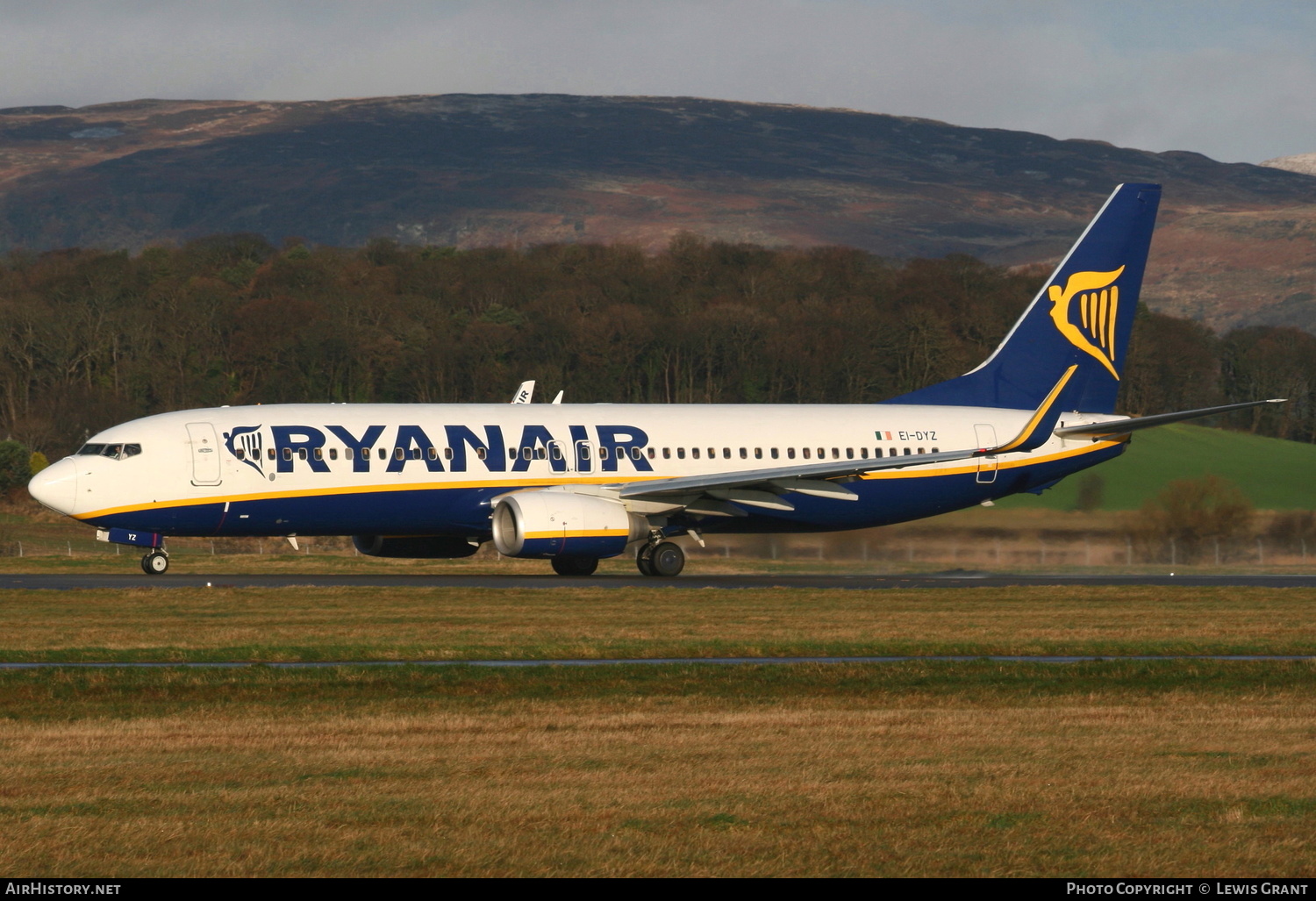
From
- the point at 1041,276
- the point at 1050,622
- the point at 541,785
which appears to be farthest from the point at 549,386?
the point at 541,785

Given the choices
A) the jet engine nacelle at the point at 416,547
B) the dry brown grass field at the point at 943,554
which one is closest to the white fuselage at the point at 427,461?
the jet engine nacelle at the point at 416,547

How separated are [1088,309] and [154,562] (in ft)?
80.6

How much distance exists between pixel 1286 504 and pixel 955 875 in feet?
183

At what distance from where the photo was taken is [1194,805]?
11.9m

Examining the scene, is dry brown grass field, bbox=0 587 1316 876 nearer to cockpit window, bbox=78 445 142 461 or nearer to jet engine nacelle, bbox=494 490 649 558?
jet engine nacelle, bbox=494 490 649 558

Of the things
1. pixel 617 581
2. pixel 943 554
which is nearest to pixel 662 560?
pixel 617 581

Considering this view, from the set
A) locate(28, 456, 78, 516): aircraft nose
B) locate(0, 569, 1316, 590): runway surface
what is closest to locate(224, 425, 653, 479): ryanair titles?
locate(0, 569, 1316, 590): runway surface

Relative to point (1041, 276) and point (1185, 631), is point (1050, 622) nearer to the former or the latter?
point (1185, 631)

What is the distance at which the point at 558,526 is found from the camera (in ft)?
120

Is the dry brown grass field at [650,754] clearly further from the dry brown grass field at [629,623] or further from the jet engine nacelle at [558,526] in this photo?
the jet engine nacelle at [558,526]

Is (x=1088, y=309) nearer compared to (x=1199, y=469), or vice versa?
(x=1088, y=309)

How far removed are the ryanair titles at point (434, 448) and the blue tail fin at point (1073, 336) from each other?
9961mm

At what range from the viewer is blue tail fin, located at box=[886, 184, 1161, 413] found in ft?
152

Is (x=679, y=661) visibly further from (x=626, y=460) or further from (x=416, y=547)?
(x=416, y=547)
